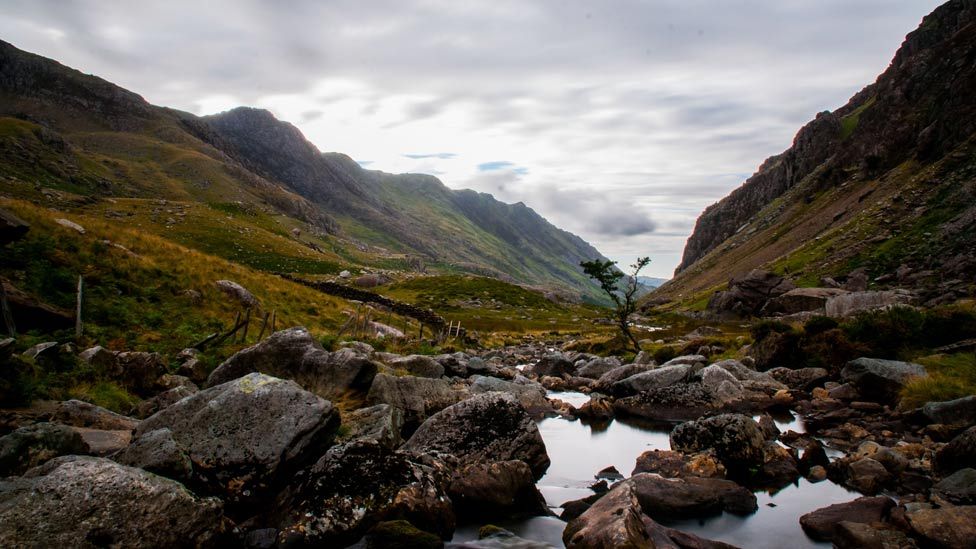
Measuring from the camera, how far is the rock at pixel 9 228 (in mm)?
19391

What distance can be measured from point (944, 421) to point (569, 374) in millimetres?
24180

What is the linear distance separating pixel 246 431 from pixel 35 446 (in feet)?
11.7

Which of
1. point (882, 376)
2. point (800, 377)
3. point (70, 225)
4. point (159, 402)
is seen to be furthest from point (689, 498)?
point (70, 225)

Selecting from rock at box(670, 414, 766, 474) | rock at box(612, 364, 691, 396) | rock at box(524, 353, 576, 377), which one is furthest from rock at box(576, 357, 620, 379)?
rock at box(670, 414, 766, 474)

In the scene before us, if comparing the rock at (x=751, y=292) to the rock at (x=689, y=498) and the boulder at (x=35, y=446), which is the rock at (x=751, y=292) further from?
the boulder at (x=35, y=446)

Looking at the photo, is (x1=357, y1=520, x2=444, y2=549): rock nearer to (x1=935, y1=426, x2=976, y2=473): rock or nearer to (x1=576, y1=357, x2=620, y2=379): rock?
(x1=935, y1=426, x2=976, y2=473): rock

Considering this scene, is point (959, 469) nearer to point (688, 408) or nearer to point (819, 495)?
point (819, 495)

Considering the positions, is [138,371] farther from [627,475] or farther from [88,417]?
[627,475]

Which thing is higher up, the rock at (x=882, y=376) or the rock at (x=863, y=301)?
the rock at (x=863, y=301)

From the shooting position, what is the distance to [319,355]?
1892 cm

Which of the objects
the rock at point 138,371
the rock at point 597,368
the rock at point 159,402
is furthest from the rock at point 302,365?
the rock at point 597,368

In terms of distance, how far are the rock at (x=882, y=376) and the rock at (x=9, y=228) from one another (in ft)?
120

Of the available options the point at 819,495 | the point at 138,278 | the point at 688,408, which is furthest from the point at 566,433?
the point at 138,278

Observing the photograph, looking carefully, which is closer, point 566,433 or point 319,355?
point 319,355
